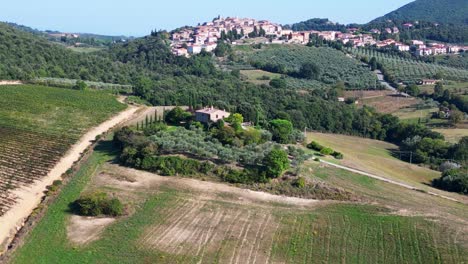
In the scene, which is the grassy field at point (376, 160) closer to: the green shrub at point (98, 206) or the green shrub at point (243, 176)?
the green shrub at point (243, 176)

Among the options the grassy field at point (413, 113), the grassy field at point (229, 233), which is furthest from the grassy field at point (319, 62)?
the grassy field at point (229, 233)

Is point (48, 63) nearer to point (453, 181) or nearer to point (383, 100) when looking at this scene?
point (383, 100)

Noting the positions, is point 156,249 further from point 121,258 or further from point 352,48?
point 352,48

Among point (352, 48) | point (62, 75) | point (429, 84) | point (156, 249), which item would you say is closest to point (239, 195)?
point (156, 249)

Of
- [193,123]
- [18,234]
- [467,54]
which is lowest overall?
[18,234]

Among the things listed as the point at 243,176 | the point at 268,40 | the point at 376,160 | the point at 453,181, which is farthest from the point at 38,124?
the point at 268,40

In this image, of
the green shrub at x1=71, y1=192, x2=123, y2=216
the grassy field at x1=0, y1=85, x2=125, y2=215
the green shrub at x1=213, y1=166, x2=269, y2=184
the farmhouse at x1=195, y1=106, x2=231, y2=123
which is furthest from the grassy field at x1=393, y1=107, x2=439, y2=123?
the green shrub at x1=71, y1=192, x2=123, y2=216

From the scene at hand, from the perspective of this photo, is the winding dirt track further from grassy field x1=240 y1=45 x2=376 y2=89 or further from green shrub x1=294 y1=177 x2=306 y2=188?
grassy field x1=240 y1=45 x2=376 y2=89

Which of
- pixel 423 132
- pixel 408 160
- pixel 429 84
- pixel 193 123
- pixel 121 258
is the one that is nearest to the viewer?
pixel 121 258
